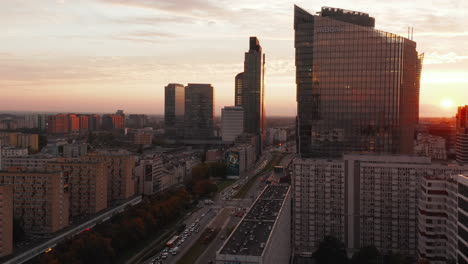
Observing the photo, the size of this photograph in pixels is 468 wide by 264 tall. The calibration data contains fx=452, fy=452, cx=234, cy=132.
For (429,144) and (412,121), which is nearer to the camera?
(412,121)

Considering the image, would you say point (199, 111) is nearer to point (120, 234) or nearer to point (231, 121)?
point (231, 121)

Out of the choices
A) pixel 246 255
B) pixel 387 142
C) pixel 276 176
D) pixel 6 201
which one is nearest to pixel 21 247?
pixel 6 201

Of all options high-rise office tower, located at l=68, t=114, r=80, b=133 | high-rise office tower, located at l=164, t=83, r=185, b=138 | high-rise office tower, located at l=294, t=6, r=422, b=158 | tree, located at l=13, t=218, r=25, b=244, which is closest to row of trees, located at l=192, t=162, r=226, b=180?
high-rise office tower, located at l=294, t=6, r=422, b=158

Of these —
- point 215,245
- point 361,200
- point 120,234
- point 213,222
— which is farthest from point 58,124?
point 361,200

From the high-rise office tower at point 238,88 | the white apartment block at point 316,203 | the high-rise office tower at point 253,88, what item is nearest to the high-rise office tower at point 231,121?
the high-rise office tower at point 253,88

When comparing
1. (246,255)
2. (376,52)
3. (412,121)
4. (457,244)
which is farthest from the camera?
(412,121)

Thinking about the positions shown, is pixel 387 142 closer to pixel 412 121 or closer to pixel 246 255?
pixel 412 121

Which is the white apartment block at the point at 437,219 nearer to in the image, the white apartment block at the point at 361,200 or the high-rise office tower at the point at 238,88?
the white apartment block at the point at 361,200
